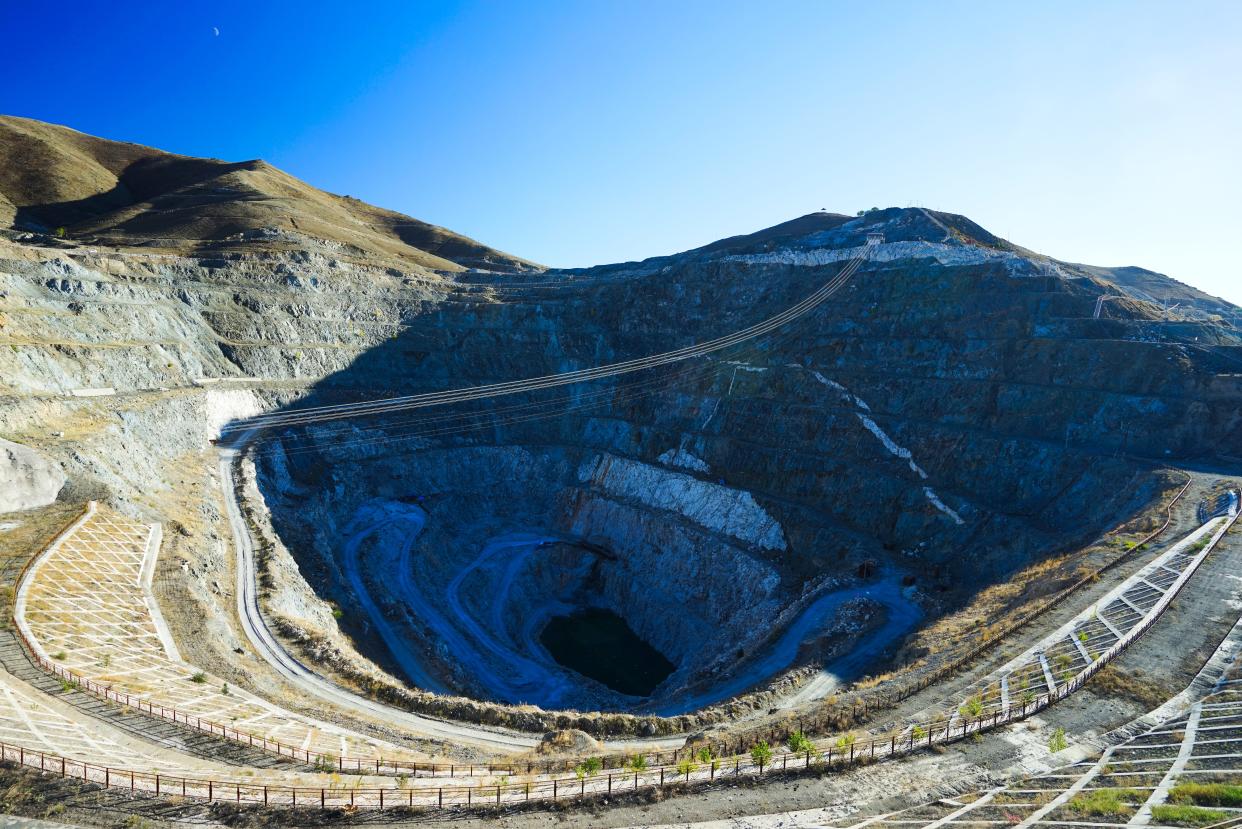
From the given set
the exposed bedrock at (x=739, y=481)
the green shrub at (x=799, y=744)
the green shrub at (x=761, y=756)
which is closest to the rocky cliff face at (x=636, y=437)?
the exposed bedrock at (x=739, y=481)

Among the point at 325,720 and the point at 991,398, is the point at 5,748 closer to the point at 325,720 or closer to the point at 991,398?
the point at 325,720

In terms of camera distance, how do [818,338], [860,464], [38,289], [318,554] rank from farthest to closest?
[818,338], [860,464], [38,289], [318,554]

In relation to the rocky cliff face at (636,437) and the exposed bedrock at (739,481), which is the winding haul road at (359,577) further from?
the exposed bedrock at (739,481)

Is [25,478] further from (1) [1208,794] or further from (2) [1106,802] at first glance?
(1) [1208,794]

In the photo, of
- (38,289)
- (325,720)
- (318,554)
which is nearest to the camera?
(325,720)

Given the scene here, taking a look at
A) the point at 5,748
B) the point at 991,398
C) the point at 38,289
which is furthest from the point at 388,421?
the point at 991,398

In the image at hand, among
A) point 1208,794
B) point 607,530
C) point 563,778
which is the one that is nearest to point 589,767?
point 563,778
